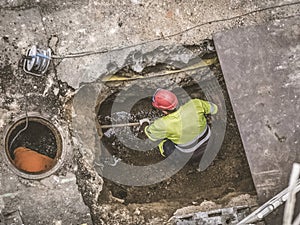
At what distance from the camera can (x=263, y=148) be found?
18.1 feet

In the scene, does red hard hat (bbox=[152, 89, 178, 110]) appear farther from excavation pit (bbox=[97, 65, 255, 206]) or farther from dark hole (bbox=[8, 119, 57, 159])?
dark hole (bbox=[8, 119, 57, 159])

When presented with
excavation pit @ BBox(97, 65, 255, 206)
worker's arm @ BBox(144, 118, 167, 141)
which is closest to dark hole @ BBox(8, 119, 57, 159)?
excavation pit @ BBox(97, 65, 255, 206)

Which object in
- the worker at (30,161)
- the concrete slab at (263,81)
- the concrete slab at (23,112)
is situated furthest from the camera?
the concrete slab at (263,81)

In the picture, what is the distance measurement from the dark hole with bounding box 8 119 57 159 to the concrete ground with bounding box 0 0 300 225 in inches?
10.2

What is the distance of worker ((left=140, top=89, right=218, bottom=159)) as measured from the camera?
539 cm

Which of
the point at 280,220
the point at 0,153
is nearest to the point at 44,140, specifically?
the point at 0,153

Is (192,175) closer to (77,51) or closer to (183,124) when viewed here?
(183,124)

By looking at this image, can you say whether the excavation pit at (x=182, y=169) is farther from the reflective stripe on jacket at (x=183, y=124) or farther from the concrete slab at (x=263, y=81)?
the reflective stripe on jacket at (x=183, y=124)

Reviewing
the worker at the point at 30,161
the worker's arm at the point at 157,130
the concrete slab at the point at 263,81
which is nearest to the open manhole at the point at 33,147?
the worker at the point at 30,161

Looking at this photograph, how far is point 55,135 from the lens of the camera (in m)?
5.49

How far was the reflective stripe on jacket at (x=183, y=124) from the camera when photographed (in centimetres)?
538

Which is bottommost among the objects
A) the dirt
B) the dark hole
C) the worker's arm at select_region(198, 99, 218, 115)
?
the dirt

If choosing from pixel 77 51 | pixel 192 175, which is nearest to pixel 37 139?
pixel 77 51

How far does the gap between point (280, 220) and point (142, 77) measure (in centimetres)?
208
